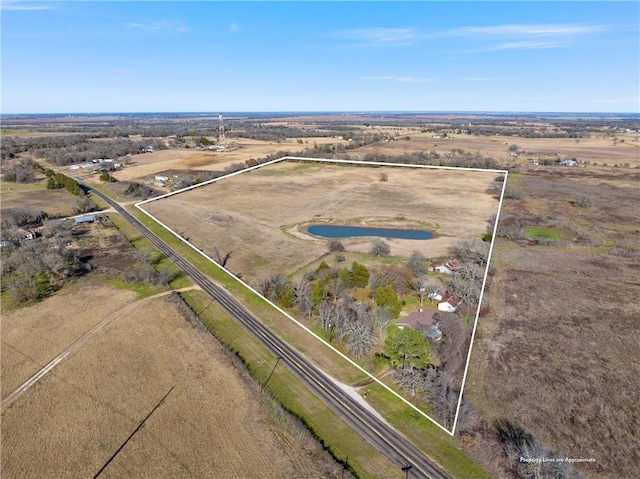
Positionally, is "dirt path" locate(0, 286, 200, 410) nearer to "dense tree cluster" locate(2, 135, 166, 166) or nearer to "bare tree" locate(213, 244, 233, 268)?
"bare tree" locate(213, 244, 233, 268)

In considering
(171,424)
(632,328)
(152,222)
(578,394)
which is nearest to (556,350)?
(578,394)

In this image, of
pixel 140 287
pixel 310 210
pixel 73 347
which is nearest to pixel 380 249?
pixel 310 210

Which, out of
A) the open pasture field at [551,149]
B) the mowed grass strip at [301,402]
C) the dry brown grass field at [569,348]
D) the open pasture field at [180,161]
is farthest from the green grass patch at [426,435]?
the open pasture field at [551,149]

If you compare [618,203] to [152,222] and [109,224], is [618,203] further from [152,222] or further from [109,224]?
[109,224]

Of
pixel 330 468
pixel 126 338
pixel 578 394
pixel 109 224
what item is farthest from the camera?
pixel 109 224

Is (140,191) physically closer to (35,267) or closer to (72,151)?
(35,267)

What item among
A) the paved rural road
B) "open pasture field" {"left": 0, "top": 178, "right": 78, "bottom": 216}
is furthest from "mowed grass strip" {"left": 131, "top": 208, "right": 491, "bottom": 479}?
"open pasture field" {"left": 0, "top": 178, "right": 78, "bottom": 216}

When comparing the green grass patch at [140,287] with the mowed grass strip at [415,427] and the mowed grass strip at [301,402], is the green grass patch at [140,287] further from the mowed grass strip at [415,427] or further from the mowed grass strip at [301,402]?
the mowed grass strip at [415,427]
